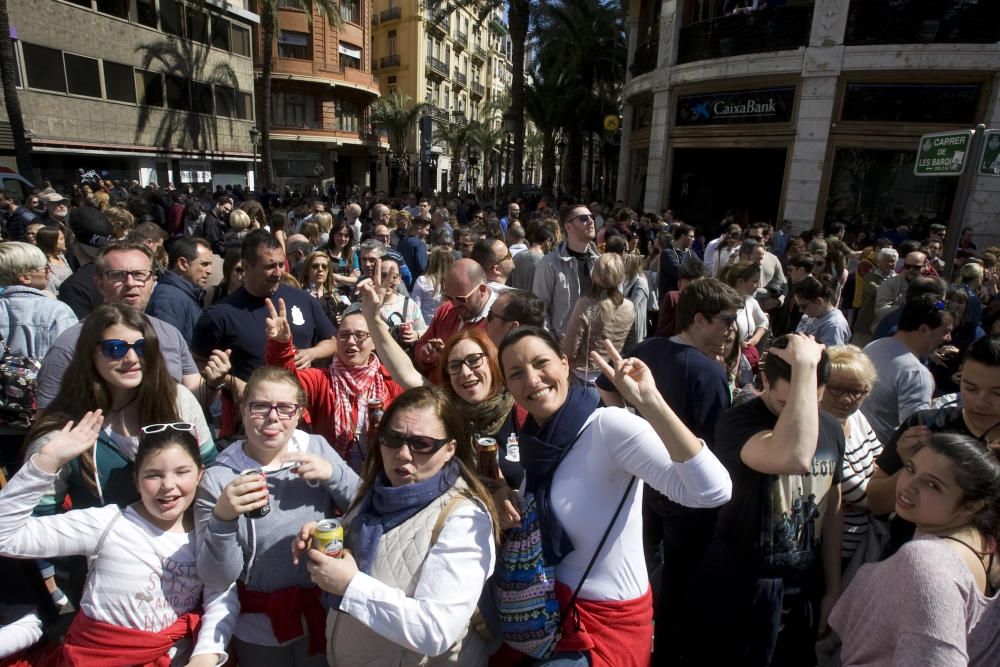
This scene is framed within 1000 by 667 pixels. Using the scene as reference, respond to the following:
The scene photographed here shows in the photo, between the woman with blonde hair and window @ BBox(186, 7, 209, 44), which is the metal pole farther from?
window @ BBox(186, 7, 209, 44)

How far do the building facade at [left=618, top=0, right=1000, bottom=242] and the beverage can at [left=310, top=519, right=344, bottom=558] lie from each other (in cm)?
1455

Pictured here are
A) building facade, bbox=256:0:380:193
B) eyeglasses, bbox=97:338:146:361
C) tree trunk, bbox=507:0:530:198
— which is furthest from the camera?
building facade, bbox=256:0:380:193

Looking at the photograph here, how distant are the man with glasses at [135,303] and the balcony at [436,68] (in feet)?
159

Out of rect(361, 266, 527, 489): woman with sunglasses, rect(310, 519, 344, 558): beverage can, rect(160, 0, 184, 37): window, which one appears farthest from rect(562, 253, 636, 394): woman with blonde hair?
rect(160, 0, 184, 37): window

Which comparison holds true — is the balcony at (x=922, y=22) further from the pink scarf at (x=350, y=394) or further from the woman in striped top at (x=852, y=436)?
the pink scarf at (x=350, y=394)

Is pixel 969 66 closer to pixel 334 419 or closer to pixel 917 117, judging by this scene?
pixel 917 117

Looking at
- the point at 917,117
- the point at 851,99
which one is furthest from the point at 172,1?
the point at 917,117

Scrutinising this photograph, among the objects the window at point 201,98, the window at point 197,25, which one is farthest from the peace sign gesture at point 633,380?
the window at point 197,25

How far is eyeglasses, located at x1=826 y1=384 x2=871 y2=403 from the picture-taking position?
2637 mm

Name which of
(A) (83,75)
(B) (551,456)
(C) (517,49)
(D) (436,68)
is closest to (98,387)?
(B) (551,456)

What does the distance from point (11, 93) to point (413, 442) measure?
21439mm

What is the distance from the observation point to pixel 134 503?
2.27 meters

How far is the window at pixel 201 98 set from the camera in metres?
27.5

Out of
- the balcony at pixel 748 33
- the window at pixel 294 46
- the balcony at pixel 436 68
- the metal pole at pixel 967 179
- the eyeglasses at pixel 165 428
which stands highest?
the balcony at pixel 436 68
